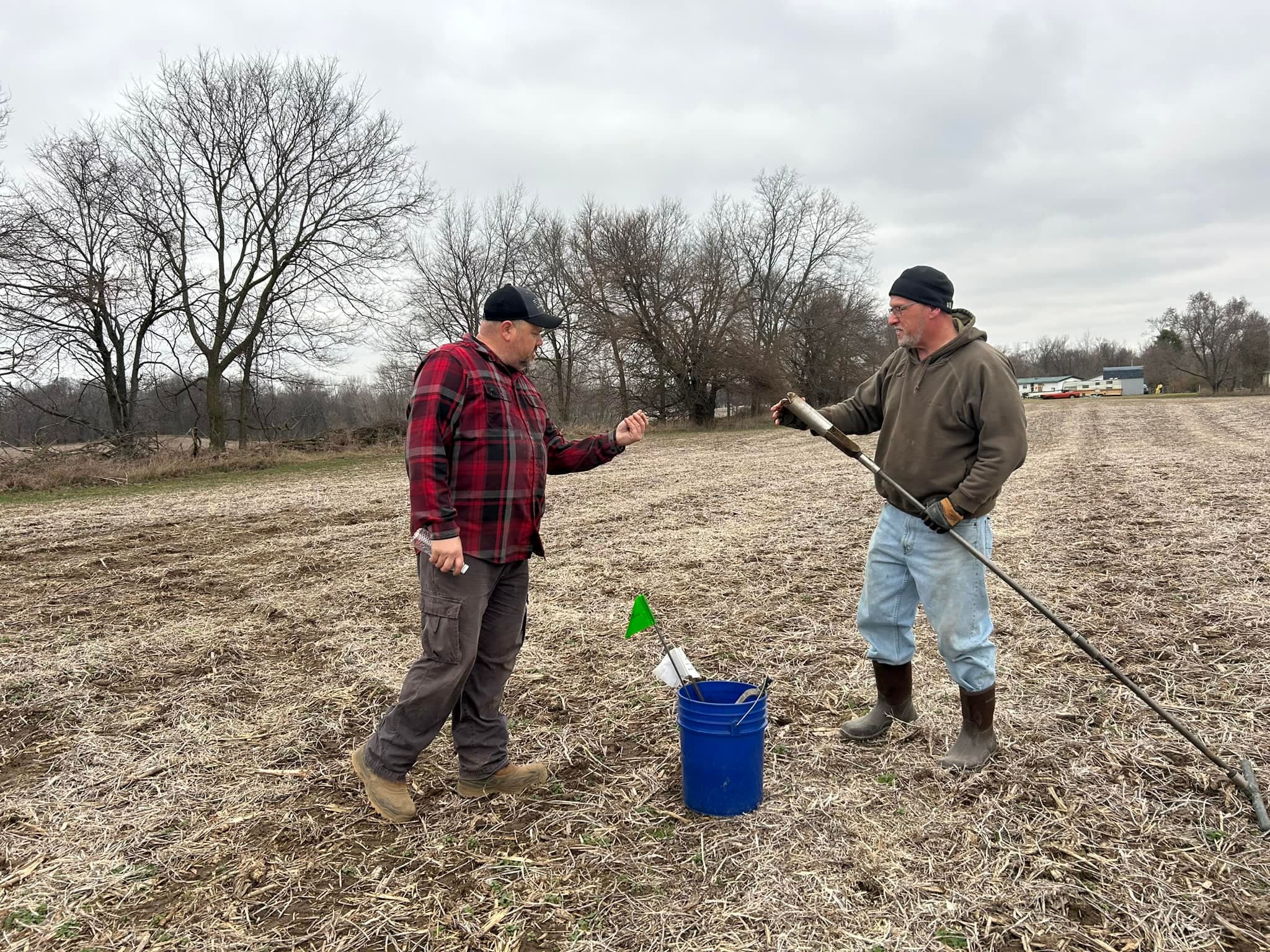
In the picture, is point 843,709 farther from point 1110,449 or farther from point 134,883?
point 1110,449

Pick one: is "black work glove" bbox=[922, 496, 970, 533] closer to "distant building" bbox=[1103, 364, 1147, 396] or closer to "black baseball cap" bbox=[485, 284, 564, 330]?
"black baseball cap" bbox=[485, 284, 564, 330]

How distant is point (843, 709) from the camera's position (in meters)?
4.25

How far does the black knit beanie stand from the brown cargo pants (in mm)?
2151

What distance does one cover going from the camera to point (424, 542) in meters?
3.01

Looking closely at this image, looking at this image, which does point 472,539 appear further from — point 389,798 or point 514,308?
point 389,798

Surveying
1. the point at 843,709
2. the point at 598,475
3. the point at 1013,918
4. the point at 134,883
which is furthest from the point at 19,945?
the point at 598,475

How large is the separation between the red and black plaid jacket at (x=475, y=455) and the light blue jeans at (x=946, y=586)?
5.73 ft

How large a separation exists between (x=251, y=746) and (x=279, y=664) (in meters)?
1.35

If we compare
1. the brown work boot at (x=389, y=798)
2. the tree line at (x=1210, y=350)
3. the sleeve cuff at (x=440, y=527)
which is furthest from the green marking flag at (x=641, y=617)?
the tree line at (x=1210, y=350)

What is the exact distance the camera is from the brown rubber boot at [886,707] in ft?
12.7

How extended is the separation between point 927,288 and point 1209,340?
10018 centimetres

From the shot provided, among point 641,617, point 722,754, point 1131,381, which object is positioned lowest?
point 722,754

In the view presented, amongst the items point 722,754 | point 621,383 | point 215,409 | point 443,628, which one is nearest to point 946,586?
point 722,754

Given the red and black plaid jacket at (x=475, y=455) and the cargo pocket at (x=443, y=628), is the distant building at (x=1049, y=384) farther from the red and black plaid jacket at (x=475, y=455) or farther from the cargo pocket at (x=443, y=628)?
the cargo pocket at (x=443, y=628)
